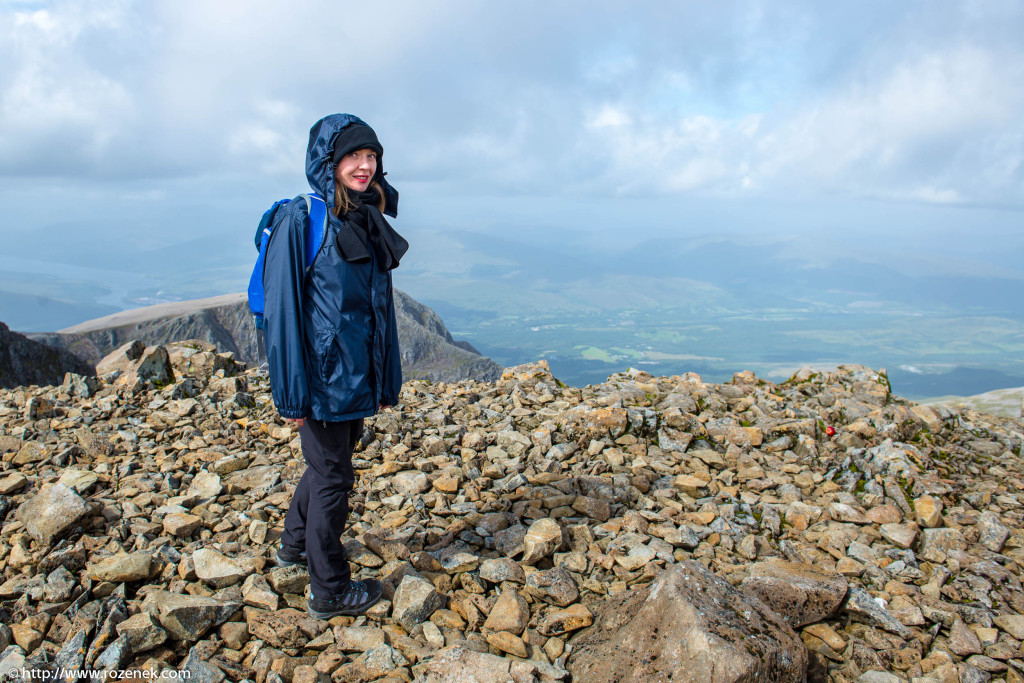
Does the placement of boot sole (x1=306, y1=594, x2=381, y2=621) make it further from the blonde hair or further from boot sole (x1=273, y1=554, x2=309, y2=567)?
the blonde hair

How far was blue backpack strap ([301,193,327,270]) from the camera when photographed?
419 centimetres

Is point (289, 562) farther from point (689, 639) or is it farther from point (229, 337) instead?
point (229, 337)

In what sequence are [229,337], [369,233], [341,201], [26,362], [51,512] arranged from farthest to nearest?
[229,337] → [26,362] → [51,512] → [369,233] → [341,201]

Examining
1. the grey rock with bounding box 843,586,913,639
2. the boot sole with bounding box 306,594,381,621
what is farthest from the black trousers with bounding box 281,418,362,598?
the grey rock with bounding box 843,586,913,639

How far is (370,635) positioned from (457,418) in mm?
5275

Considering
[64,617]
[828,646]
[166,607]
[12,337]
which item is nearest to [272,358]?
[166,607]

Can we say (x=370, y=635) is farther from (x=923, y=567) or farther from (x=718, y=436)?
(x=718, y=436)

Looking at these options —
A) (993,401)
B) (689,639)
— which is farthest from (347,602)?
(993,401)

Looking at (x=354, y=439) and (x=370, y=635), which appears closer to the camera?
(x=370, y=635)

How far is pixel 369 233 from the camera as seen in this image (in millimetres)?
4527

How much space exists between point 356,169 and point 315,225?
22.3 inches

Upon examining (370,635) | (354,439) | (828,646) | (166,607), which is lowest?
(828,646)

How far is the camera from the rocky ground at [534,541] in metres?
4.15

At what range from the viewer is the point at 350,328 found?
430cm
